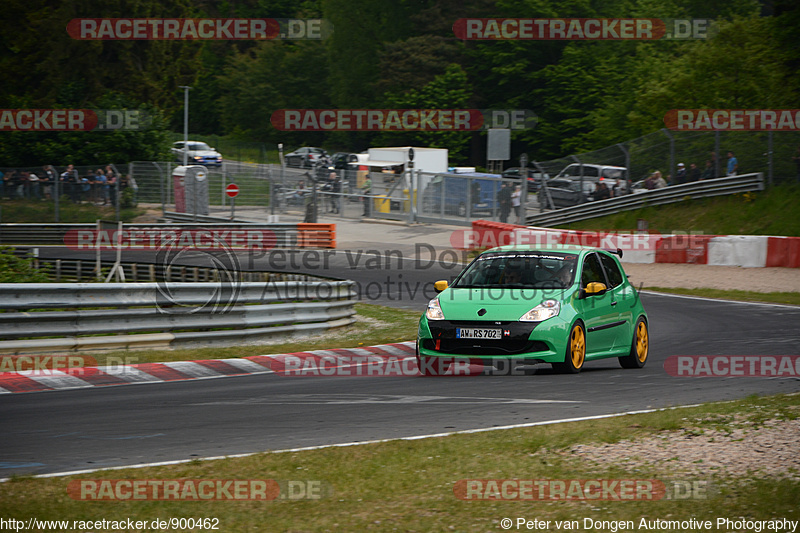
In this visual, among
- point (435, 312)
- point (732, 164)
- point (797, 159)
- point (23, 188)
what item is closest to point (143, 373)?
point (435, 312)

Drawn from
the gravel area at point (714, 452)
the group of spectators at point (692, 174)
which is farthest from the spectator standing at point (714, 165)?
the gravel area at point (714, 452)

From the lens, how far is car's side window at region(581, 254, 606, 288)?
11258mm

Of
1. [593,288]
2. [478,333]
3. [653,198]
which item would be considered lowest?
[478,333]

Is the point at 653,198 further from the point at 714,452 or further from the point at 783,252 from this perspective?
the point at 714,452

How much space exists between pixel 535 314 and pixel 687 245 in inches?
656

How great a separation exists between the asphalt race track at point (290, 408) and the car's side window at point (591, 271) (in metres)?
Result: 1.07

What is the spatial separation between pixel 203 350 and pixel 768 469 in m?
8.16

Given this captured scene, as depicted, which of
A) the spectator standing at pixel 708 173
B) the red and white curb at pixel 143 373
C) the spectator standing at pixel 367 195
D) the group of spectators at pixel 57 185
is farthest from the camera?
the spectator standing at pixel 367 195

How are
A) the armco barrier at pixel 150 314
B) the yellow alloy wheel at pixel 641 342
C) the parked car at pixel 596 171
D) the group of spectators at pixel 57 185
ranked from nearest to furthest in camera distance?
1. the armco barrier at pixel 150 314
2. the yellow alloy wheel at pixel 641 342
3. the parked car at pixel 596 171
4. the group of spectators at pixel 57 185

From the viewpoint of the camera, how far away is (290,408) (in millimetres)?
8547

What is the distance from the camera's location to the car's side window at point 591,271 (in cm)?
1126

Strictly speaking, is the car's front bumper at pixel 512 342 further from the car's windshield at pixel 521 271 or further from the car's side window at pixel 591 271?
the car's side window at pixel 591 271

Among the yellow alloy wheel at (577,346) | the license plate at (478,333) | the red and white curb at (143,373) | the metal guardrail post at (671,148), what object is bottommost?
the red and white curb at (143,373)

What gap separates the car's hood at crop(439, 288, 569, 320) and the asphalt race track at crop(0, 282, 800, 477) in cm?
71
